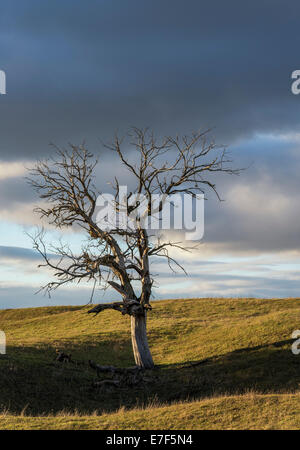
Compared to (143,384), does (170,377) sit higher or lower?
higher

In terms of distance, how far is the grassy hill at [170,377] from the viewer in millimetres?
16234

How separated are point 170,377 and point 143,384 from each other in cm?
191

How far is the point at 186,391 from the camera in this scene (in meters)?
24.8

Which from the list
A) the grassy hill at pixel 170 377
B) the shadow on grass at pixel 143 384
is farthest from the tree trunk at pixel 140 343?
the grassy hill at pixel 170 377

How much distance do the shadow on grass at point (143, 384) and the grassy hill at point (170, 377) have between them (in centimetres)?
6

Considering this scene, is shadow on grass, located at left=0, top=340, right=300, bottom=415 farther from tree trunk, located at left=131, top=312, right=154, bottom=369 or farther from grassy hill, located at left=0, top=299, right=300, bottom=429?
tree trunk, located at left=131, top=312, right=154, bottom=369

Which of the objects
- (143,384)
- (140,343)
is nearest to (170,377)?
(143,384)

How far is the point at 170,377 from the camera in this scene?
28.4 metres

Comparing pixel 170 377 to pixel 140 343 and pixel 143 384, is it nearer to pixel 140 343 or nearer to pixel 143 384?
pixel 143 384

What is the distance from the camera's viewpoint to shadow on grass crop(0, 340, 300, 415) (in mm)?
22984

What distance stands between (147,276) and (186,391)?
28.2 feet
